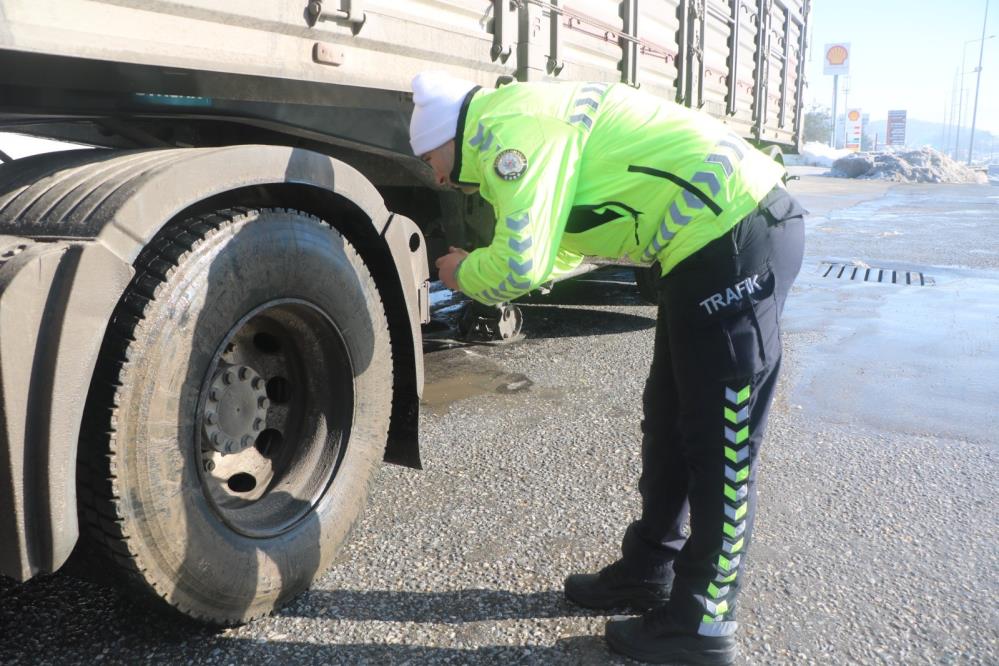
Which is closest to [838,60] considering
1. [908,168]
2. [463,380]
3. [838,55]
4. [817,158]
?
[838,55]

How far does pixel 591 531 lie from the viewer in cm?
296

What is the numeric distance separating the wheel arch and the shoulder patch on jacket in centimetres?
56

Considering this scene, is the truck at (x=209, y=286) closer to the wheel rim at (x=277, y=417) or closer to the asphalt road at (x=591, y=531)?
the wheel rim at (x=277, y=417)

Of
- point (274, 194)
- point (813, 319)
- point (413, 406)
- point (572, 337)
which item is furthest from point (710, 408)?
point (813, 319)

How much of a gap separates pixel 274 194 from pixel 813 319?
520 cm

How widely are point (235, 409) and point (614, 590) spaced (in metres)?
1.18

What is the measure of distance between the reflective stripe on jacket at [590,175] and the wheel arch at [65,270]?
0.54 m

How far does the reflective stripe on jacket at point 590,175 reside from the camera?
2.01 meters

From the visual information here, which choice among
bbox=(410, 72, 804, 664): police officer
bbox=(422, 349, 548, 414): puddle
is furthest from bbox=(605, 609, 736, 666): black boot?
A: bbox=(422, 349, 548, 414): puddle

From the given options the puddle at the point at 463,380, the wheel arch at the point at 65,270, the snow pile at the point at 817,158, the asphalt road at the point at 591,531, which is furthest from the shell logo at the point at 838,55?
the wheel arch at the point at 65,270

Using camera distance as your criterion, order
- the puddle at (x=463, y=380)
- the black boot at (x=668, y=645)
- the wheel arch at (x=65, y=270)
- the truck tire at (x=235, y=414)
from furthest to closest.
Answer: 1. the puddle at (x=463, y=380)
2. the black boot at (x=668, y=645)
3. the truck tire at (x=235, y=414)
4. the wheel arch at (x=65, y=270)

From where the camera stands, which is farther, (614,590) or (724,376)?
(614,590)

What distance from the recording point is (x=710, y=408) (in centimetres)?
214

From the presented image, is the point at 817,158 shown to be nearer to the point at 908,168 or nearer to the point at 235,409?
the point at 908,168
